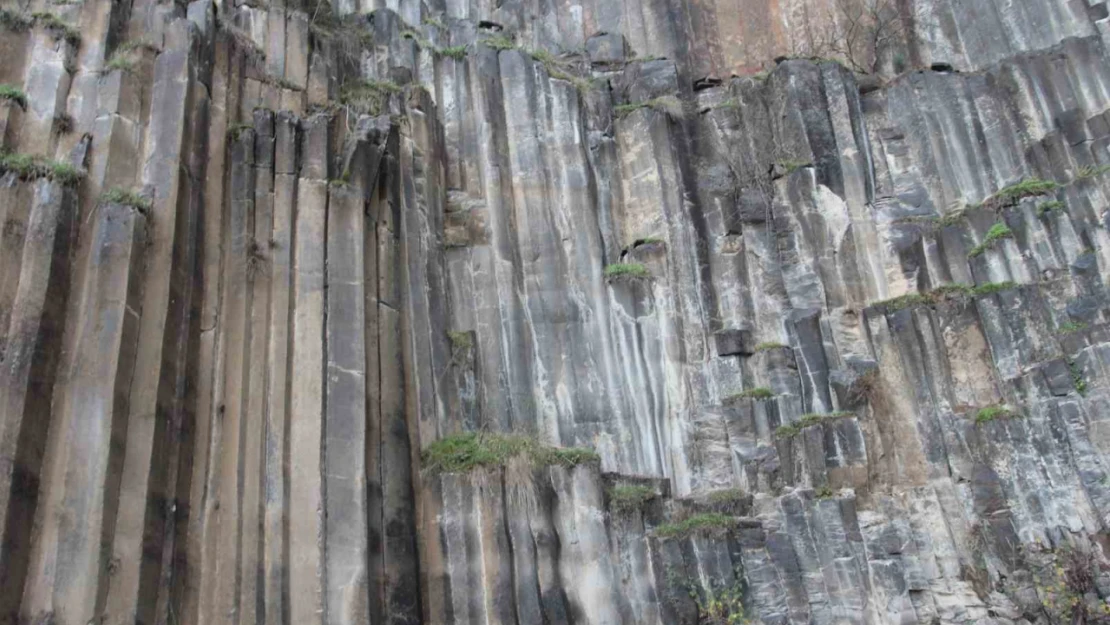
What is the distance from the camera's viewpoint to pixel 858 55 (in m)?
24.4

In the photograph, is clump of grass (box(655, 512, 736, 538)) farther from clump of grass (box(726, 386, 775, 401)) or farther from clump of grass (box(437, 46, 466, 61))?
clump of grass (box(437, 46, 466, 61))

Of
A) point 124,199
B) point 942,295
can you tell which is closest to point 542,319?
point 942,295

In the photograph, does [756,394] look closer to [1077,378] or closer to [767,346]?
[767,346]

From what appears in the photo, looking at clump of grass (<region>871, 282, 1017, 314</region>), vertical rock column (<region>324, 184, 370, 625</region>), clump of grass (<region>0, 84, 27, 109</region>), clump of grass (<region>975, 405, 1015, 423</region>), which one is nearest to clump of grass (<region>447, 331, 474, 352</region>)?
vertical rock column (<region>324, 184, 370, 625</region>)

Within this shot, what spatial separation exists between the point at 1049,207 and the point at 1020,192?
0.70 metres

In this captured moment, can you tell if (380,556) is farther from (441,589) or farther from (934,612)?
(934,612)

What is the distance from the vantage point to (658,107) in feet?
70.8

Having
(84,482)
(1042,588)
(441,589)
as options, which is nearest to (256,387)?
(84,482)

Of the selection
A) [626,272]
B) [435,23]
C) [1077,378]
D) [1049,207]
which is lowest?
[1077,378]

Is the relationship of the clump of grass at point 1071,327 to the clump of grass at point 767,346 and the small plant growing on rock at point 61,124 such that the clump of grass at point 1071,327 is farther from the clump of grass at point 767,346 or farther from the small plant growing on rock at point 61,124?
the small plant growing on rock at point 61,124

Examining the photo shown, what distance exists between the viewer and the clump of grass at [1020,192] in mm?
19506

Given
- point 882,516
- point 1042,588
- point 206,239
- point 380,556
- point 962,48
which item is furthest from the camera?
point 962,48

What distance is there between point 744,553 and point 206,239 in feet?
30.9

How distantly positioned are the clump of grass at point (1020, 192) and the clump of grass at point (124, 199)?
610 inches
